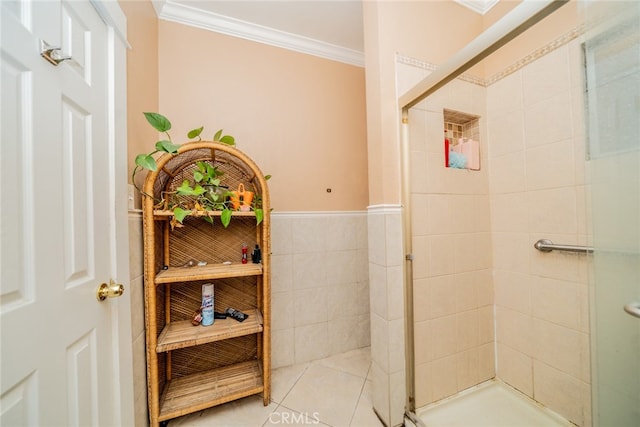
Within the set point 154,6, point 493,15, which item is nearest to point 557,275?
point 493,15

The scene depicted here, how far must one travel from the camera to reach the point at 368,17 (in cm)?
121

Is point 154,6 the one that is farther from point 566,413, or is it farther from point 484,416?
point 566,413

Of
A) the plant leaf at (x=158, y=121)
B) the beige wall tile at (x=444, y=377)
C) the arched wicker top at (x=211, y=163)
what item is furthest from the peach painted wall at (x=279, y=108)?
the beige wall tile at (x=444, y=377)

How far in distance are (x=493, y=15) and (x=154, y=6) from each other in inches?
82.0

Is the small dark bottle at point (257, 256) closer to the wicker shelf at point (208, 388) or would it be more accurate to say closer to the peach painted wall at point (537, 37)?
the wicker shelf at point (208, 388)

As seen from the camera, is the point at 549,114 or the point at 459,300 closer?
the point at 549,114

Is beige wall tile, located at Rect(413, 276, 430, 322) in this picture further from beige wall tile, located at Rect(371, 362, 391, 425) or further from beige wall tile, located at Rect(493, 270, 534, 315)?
beige wall tile, located at Rect(493, 270, 534, 315)

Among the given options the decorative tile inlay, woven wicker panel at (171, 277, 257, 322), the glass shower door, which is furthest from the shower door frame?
woven wicker panel at (171, 277, 257, 322)

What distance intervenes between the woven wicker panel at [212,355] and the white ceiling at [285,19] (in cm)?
206

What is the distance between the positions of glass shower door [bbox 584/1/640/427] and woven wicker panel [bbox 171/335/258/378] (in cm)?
158

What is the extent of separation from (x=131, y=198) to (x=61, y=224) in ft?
1.29

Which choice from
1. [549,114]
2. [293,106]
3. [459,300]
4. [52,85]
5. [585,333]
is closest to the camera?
[52,85]

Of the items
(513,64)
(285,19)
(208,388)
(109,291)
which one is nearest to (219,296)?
(208,388)

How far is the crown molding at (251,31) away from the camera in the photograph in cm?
140
